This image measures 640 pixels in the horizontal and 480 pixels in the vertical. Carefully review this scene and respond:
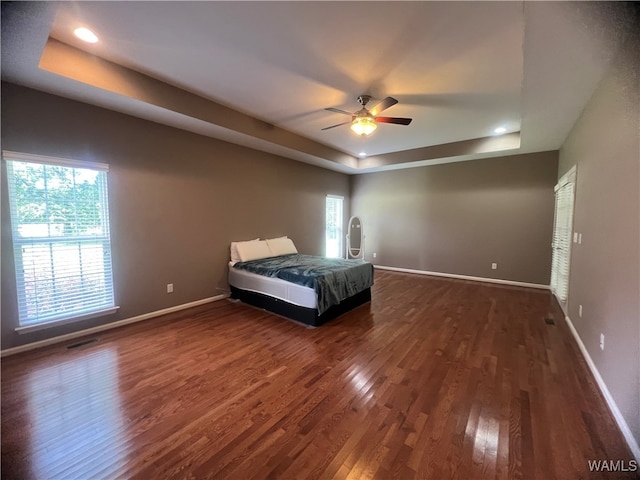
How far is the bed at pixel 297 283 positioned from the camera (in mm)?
3350

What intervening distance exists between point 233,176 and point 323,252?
2.90 m

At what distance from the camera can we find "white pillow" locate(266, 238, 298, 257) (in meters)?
4.91

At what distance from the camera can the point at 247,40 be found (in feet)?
7.35

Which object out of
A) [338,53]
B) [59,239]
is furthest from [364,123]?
[59,239]

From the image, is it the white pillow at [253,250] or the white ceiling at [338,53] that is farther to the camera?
the white pillow at [253,250]

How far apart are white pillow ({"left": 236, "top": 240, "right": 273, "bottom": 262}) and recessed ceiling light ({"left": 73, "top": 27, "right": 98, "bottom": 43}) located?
2866 mm

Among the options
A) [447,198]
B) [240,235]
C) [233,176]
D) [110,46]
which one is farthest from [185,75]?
[447,198]

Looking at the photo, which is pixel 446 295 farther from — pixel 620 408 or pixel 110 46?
pixel 110 46

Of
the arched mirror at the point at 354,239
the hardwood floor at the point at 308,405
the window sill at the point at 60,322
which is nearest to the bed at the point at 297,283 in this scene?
the hardwood floor at the point at 308,405

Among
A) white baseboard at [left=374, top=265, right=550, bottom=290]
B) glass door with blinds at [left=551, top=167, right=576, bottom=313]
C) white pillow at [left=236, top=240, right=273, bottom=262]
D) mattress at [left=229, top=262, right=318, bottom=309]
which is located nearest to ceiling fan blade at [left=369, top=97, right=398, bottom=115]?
mattress at [left=229, top=262, right=318, bottom=309]

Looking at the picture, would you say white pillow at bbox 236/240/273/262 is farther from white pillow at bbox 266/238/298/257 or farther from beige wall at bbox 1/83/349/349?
beige wall at bbox 1/83/349/349

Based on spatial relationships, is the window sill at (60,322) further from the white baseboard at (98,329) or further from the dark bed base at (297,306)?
the dark bed base at (297,306)

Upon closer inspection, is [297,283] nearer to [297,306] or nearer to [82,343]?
[297,306]

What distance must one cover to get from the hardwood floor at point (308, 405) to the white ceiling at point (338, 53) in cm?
259
